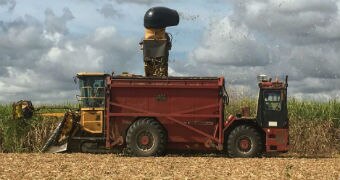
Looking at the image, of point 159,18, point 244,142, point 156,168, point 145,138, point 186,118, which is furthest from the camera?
point 159,18

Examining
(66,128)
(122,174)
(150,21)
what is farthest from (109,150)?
(122,174)

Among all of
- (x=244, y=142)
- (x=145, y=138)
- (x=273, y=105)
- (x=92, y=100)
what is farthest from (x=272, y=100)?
(x=92, y=100)

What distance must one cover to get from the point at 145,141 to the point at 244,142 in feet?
9.76

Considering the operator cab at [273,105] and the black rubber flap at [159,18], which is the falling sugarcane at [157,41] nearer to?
the black rubber flap at [159,18]

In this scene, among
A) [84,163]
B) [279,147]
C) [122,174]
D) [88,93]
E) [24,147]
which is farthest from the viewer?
[24,147]

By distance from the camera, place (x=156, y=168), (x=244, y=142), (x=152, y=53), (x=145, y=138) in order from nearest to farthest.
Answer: (x=156, y=168)
(x=244, y=142)
(x=145, y=138)
(x=152, y=53)

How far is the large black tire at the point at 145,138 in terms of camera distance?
1669 centimetres

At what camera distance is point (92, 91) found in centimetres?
1775

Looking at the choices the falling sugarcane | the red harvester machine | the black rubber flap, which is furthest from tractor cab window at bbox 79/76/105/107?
the black rubber flap

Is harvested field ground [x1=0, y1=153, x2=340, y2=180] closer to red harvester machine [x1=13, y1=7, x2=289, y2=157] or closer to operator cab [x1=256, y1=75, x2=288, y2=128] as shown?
red harvester machine [x1=13, y1=7, x2=289, y2=157]

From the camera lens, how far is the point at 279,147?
16578 millimetres

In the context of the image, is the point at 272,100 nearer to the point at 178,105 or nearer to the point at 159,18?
the point at 178,105

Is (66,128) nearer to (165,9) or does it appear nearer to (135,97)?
(135,97)

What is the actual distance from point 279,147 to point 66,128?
6.72m
